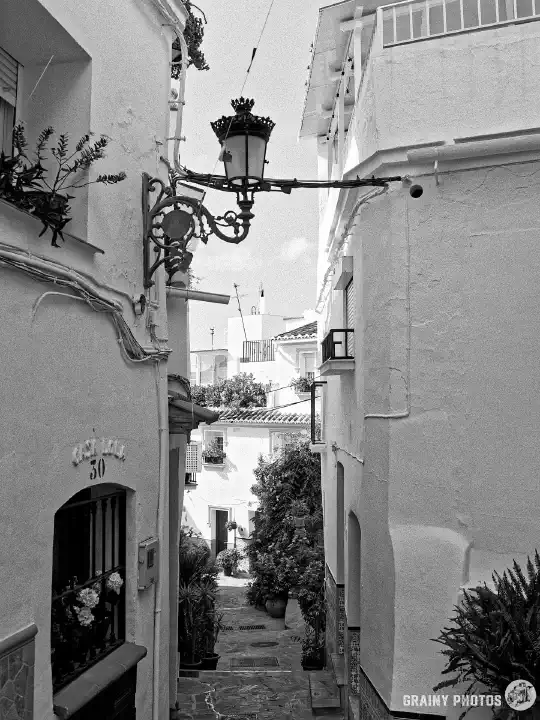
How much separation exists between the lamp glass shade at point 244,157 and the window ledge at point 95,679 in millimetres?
4362

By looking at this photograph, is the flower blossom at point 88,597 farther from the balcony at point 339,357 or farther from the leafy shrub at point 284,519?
the leafy shrub at point 284,519

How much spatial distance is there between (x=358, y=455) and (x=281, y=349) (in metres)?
18.6

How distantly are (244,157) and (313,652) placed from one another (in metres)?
9.76

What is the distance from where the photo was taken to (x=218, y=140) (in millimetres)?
6633

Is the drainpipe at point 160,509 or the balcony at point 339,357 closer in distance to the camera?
the drainpipe at point 160,509

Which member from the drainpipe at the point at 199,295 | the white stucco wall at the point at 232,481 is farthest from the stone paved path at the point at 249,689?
the white stucco wall at the point at 232,481

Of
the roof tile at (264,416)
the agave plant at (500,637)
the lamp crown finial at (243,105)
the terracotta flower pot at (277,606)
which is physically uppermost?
the lamp crown finial at (243,105)

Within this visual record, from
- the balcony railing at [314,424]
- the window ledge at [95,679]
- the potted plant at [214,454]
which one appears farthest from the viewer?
the potted plant at [214,454]

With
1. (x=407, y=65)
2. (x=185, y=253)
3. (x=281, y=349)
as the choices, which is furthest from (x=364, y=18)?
(x=281, y=349)

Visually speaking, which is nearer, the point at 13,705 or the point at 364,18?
the point at 13,705

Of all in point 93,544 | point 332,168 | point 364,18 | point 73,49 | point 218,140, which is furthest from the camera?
point 332,168

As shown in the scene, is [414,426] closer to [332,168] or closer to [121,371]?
[121,371]

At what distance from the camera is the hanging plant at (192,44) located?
804 cm

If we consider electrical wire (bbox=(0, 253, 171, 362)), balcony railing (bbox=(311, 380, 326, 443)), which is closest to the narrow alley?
balcony railing (bbox=(311, 380, 326, 443))
